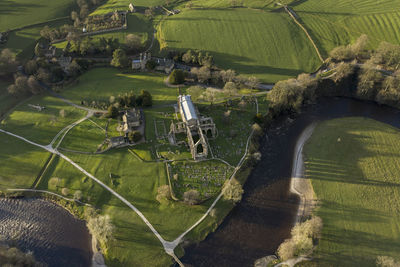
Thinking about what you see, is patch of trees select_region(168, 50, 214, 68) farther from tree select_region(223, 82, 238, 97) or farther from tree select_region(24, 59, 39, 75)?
tree select_region(24, 59, 39, 75)

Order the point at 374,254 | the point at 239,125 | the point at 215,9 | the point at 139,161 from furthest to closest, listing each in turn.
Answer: the point at 215,9, the point at 239,125, the point at 139,161, the point at 374,254

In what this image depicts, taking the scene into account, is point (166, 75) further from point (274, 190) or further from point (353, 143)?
point (353, 143)

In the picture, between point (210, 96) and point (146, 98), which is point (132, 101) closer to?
point (146, 98)

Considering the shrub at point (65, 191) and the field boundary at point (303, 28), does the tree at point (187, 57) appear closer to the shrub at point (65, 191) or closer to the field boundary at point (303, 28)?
the field boundary at point (303, 28)

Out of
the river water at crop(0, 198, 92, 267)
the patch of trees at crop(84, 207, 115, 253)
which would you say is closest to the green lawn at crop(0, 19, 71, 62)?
the river water at crop(0, 198, 92, 267)

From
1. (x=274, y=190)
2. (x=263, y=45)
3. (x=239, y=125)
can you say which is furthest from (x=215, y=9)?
(x=274, y=190)

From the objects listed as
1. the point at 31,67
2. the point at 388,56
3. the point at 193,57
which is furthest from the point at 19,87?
the point at 388,56

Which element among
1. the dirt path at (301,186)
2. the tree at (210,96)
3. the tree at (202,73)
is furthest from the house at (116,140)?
the dirt path at (301,186)
